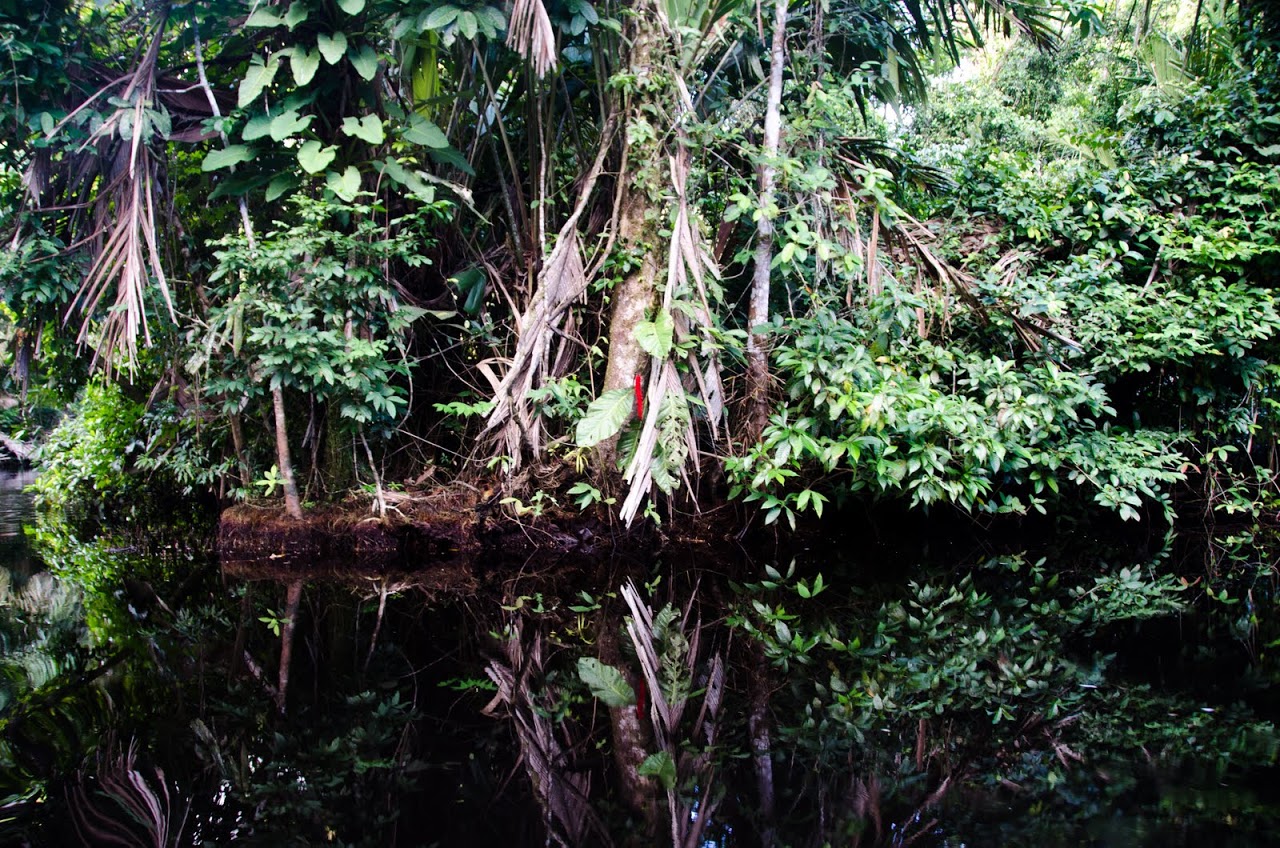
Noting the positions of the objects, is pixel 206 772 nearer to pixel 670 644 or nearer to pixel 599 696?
pixel 599 696

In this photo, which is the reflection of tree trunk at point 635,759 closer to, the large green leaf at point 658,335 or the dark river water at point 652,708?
the dark river water at point 652,708

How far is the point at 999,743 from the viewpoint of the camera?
217 cm

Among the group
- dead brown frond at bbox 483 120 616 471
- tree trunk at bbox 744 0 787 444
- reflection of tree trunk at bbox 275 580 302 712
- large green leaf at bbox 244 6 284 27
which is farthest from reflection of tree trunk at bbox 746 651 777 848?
large green leaf at bbox 244 6 284 27


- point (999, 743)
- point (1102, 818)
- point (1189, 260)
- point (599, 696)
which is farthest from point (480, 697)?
point (1189, 260)

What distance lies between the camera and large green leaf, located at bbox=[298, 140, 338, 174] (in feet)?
13.8

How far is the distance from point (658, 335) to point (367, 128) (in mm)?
1876

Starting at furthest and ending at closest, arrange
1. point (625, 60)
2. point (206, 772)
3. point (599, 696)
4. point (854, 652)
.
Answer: point (625, 60), point (854, 652), point (599, 696), point (206, 772)

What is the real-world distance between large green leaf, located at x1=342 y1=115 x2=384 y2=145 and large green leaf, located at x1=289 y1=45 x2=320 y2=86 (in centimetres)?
27

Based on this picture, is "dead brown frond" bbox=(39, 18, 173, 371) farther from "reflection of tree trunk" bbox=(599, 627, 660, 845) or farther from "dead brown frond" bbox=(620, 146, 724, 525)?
"reflection of tree trunk" bbox=(599, 627, 660, 845)

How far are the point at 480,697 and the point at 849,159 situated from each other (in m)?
3.76

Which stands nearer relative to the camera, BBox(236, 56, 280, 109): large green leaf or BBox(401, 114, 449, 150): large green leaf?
BBox(236, 56, 280, 109): large green leaf

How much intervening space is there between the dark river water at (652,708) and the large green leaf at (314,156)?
2176mm

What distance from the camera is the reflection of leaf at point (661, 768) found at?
2007 millimetres

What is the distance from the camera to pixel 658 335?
4117 millimetres
